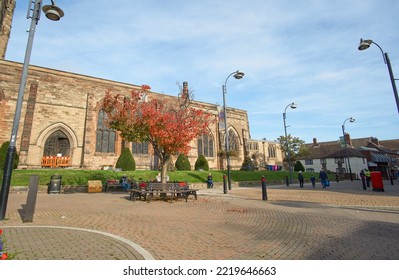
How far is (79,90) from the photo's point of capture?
25.3 meters

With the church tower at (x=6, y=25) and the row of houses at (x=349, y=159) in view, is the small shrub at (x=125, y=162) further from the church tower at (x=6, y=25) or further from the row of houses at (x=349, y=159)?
the row of houses at (x=349, y=159)

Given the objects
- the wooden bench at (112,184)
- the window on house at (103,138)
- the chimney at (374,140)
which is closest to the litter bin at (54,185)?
the wooden bench at (112,184)

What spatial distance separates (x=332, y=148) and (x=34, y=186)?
64.5 metres

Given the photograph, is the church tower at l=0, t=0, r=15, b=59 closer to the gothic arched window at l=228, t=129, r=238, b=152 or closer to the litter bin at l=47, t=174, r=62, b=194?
the litter bin at l=47, t=174, r=62, b=194

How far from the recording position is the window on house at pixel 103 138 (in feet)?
84.0

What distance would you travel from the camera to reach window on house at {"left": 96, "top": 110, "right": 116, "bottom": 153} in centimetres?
2559

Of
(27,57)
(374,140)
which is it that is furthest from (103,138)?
(374,140)

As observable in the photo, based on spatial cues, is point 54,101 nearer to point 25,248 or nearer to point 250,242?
point 25,248

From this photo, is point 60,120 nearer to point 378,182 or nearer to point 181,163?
point 181,163

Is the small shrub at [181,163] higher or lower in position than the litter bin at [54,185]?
higher

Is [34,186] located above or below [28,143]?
below

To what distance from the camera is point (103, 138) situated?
25.9 metres

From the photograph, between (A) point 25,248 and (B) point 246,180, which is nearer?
(A) point 25,248

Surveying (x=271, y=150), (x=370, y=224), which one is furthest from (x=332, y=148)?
(x=370, y=224)
